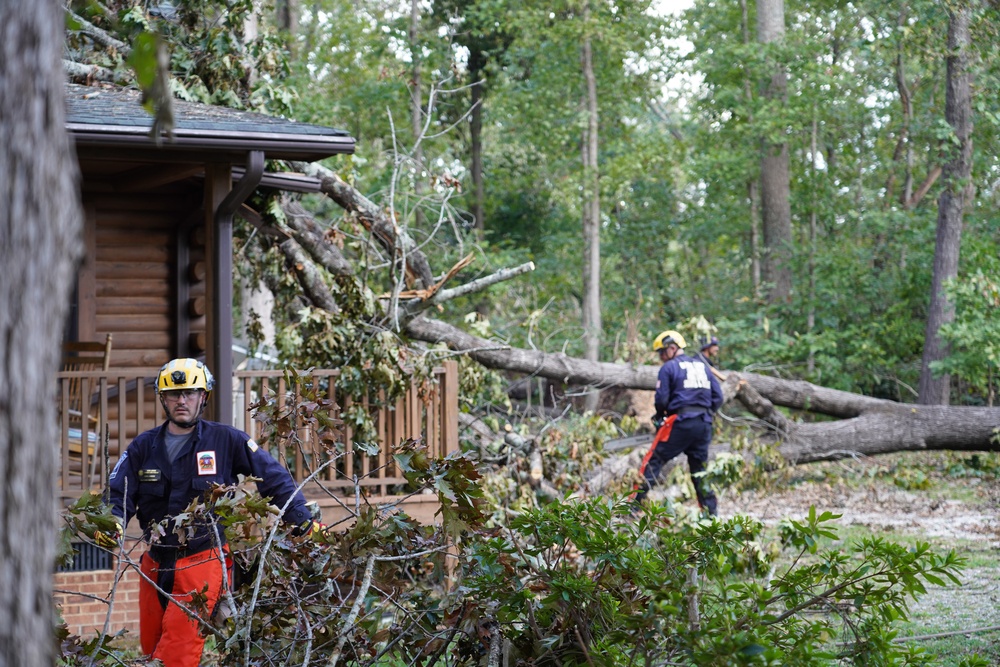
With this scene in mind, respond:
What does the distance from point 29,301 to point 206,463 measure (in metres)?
3.80

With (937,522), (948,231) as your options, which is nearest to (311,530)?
(937,522)

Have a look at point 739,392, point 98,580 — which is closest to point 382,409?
point 98,580

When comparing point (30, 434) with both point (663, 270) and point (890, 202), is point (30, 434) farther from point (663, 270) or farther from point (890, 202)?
point (663, 270)

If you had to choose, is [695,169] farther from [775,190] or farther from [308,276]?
[308,276]

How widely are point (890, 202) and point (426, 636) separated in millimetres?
19609

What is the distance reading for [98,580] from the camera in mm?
7934

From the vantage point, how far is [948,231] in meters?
15.8

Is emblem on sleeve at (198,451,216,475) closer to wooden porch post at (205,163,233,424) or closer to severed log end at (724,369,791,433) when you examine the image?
wooden porch post at (205,163,233,424)

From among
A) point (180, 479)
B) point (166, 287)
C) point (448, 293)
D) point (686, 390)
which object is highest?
point (166, 287)

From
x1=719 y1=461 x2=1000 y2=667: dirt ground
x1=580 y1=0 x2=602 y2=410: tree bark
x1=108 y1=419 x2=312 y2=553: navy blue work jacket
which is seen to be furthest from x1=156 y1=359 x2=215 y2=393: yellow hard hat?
x1=580 y1=0 x2=602 y2=410: tree bark

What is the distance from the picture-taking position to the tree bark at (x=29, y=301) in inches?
63.7

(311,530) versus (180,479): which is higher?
(180,479)

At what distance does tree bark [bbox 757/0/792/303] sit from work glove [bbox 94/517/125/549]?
1675cm

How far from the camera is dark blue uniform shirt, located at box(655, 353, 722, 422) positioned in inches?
409
